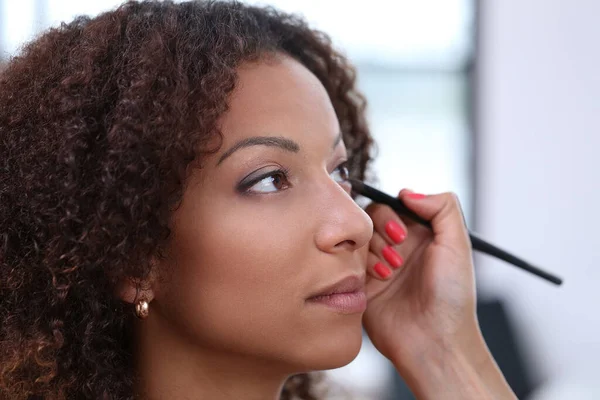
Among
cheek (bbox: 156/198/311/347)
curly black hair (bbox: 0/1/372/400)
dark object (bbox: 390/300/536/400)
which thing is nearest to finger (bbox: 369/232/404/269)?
cheek (bbox: 156/198/311/347)

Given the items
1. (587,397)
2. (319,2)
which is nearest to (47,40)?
(587,397)

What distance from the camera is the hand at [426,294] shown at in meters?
1.36

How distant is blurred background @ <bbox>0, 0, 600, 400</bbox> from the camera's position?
119 inches

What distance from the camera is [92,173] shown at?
3.47 feet

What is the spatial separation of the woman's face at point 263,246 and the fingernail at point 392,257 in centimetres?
29

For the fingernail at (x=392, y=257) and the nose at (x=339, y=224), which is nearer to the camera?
the nose at (x=339, y=224)

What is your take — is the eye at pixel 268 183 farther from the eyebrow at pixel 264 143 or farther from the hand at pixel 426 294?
the hand at pixel 426 294

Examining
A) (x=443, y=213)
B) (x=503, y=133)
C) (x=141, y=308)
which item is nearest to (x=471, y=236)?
(x=443, y=213)

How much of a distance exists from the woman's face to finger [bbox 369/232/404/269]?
29 centimetres

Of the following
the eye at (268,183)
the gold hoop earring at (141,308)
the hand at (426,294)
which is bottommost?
the hand at (426,294)

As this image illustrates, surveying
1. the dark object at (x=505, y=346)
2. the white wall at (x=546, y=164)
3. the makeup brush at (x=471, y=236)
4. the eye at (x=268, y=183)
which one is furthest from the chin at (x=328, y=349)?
the white wall at (x=546, y=164)

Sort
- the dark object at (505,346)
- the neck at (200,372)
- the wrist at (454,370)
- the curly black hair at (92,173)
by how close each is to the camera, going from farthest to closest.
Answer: the dark object at (505,346) → the wrist at (454,370) → the neck at (200,372) → the curly black hair at (92,173)

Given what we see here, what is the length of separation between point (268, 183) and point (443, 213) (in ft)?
1.43

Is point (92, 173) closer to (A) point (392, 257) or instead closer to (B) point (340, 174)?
(B) point (340, 174)
